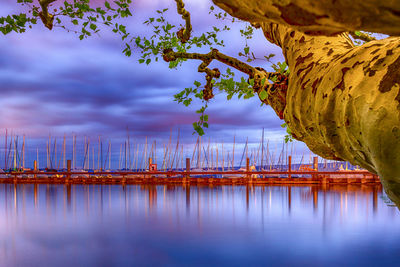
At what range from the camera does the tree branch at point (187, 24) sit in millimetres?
2972

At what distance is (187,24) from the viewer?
3203 millimetres

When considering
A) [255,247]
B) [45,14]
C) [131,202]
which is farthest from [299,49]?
[131,202]

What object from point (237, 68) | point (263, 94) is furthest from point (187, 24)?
point (263, 94)

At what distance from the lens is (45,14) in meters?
2.71

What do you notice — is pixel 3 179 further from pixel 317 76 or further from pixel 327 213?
pixel 317 76

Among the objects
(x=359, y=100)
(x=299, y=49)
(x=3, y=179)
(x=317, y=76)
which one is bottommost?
(x=3, y=179)

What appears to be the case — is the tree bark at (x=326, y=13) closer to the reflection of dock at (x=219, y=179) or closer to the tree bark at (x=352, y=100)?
the tree bark at (x=352, y=100)

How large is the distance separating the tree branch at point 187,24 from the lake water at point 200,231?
541 cm

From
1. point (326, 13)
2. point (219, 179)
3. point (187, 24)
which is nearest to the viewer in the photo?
point (326, 13)

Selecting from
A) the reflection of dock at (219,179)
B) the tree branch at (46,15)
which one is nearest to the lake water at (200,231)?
the reflection of dock at (219,179)

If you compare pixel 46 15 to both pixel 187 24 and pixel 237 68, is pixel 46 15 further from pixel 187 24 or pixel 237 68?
pixel 237 68

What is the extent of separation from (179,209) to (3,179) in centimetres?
1761

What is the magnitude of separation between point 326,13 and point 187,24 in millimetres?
2662

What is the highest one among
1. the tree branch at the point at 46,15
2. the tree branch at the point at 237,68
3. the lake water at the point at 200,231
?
the tree branch at the point at 46,15
